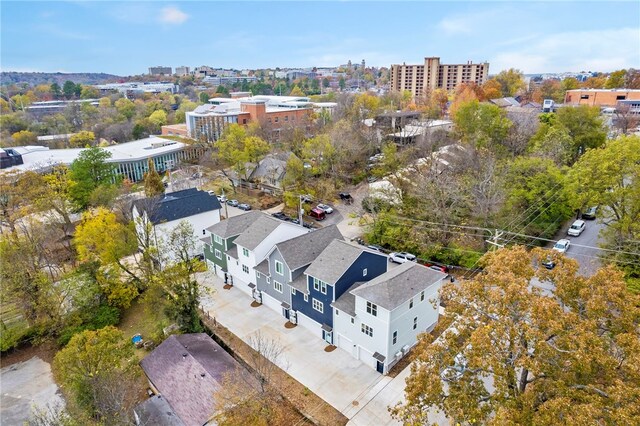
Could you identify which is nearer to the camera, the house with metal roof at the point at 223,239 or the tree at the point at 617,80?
the house with metal roof at the point at 223,239

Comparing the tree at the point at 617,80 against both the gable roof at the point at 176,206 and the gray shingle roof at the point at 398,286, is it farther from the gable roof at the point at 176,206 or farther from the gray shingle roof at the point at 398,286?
the gable roof at the point at 176,206

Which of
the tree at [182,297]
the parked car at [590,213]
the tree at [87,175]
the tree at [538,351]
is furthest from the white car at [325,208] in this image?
the tree at [538,351]

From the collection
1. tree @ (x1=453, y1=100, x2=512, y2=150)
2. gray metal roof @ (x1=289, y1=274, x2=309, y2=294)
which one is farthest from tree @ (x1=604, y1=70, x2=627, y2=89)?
gray metal roof @ (x1=289, y1=274, x2=309, y2=294)

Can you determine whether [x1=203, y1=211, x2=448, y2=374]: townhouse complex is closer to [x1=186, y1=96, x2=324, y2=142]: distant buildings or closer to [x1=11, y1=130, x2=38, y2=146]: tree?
[x1=186, y1=96, x2=324, y2=142]: distant buildings

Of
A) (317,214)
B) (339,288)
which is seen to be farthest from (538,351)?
(317,214)

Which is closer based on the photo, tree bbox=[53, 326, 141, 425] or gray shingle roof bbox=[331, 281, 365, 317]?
tree bbox=[53, 326, 141, 425]
